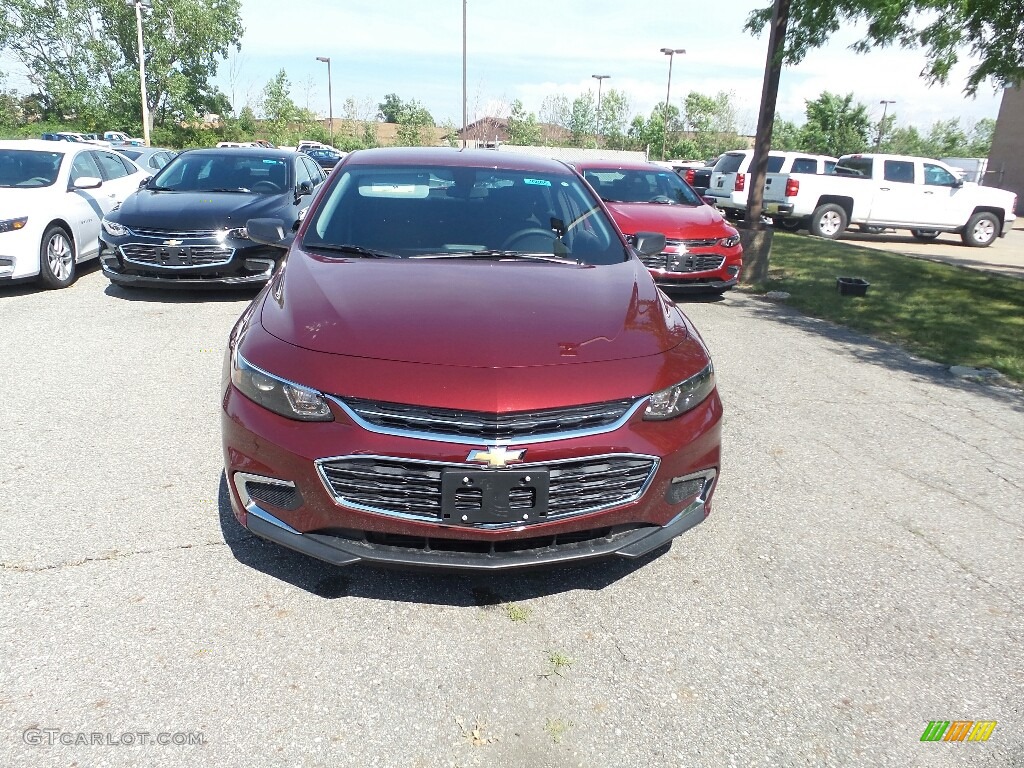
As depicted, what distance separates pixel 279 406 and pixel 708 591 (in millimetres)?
1853

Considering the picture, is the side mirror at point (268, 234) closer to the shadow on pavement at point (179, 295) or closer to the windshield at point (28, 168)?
the shadow on pavement at point (179, 295)

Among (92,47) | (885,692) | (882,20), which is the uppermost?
(92,47)

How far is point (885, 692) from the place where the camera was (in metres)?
2.56

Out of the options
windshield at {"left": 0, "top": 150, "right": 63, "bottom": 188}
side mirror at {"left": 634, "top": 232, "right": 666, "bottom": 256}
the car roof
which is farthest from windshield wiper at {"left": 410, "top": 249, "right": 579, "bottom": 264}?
windshield at {"left": 0, "top": 150, "right": 63, "bottom": 188}

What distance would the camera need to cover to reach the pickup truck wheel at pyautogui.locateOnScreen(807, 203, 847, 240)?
17.1m

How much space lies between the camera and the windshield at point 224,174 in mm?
9023

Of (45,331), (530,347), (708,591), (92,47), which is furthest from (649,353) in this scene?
(92,47)

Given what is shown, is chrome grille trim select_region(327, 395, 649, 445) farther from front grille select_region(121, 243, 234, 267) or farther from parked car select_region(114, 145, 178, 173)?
parked car select_region(114, 145, 178, 173)

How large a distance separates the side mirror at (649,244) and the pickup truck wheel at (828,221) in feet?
46.8

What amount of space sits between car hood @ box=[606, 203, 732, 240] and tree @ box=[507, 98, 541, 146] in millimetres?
51866

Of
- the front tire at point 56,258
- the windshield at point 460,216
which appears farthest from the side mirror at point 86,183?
the windshield at point 460,216

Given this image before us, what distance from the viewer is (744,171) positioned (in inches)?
722

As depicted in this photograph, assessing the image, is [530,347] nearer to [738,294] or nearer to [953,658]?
[953,658]

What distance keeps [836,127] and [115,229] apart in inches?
1880
